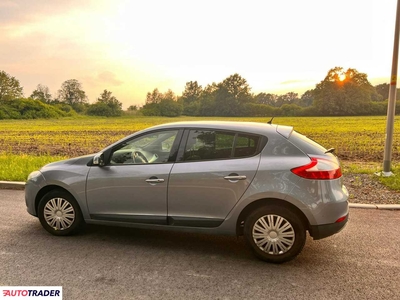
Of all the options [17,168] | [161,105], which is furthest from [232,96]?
[17,168]

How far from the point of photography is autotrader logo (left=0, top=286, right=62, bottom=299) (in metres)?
2.91

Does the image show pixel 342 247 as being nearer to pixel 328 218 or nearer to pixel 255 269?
pixel 328 218

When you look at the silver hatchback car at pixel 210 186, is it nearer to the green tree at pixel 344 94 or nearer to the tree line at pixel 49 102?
the green tree at pixel 344 94

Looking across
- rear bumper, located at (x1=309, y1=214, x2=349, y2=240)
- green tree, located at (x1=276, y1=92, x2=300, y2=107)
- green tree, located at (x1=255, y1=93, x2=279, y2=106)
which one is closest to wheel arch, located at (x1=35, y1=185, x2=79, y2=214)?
rear bumper, located at (x1=309, y1=214, x2=349, y2=240)

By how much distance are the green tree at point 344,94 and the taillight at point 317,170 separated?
41.0m

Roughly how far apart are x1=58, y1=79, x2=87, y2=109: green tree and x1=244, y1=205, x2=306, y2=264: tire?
8027 cm

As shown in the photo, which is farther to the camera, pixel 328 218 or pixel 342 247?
Result: pixel 342 247

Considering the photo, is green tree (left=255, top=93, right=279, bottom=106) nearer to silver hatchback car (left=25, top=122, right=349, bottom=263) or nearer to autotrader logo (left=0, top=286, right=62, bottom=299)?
silver hatchback car (left=25, top=122, right=349, bottom=263)

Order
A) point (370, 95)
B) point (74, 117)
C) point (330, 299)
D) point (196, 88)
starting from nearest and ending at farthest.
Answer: point (330, 299)
point (196, 88)
point (370, 95)
point (74, 117)

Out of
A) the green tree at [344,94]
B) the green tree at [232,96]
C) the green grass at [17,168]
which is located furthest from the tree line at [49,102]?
the green grass at [17,168]

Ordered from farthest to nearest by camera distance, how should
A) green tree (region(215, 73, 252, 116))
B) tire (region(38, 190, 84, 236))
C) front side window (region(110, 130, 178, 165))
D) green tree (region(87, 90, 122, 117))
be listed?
green tree (region(87, 90, 122, 117)), green tree (region(215, 73, 252, 116)), tire (region(38, 190, 84, 236)), front side window (region(110, 130, 178, 165))

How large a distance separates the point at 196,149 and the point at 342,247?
2191 mm

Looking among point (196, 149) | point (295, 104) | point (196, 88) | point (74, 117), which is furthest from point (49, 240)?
point (74, 117)

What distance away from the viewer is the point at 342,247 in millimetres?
3975
